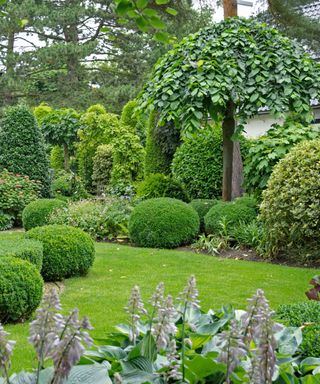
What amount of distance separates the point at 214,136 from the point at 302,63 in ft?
9.94

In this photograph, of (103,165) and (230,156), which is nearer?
(230,156)

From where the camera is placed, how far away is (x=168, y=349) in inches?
61.9

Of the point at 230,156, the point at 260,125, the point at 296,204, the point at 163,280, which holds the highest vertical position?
the point at 260,125

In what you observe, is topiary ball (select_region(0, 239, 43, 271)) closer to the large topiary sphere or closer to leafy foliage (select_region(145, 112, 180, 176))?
the large topiary sphere

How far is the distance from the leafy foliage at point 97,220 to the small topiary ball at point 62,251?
3.07 m

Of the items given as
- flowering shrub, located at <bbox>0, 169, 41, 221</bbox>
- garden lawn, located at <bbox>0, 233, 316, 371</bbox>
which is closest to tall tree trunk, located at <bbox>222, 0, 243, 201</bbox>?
garden lawn, located at <bbox>0, 233, 316, 371</bbox>

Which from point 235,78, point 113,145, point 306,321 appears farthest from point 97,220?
point 306,321

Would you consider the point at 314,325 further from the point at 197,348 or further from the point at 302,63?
the point at 302,63

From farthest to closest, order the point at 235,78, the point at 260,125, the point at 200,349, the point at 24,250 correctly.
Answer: the point at 260,125 → the point at 235,78 → the point at 24,250 → the point at 200,349

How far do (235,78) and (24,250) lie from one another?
4.44 meters

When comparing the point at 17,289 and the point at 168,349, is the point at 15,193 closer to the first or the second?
the point at 17,289

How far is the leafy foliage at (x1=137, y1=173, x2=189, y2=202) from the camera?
33.1ft

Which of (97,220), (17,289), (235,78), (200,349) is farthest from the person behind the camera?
(97,220)

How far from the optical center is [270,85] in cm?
816
